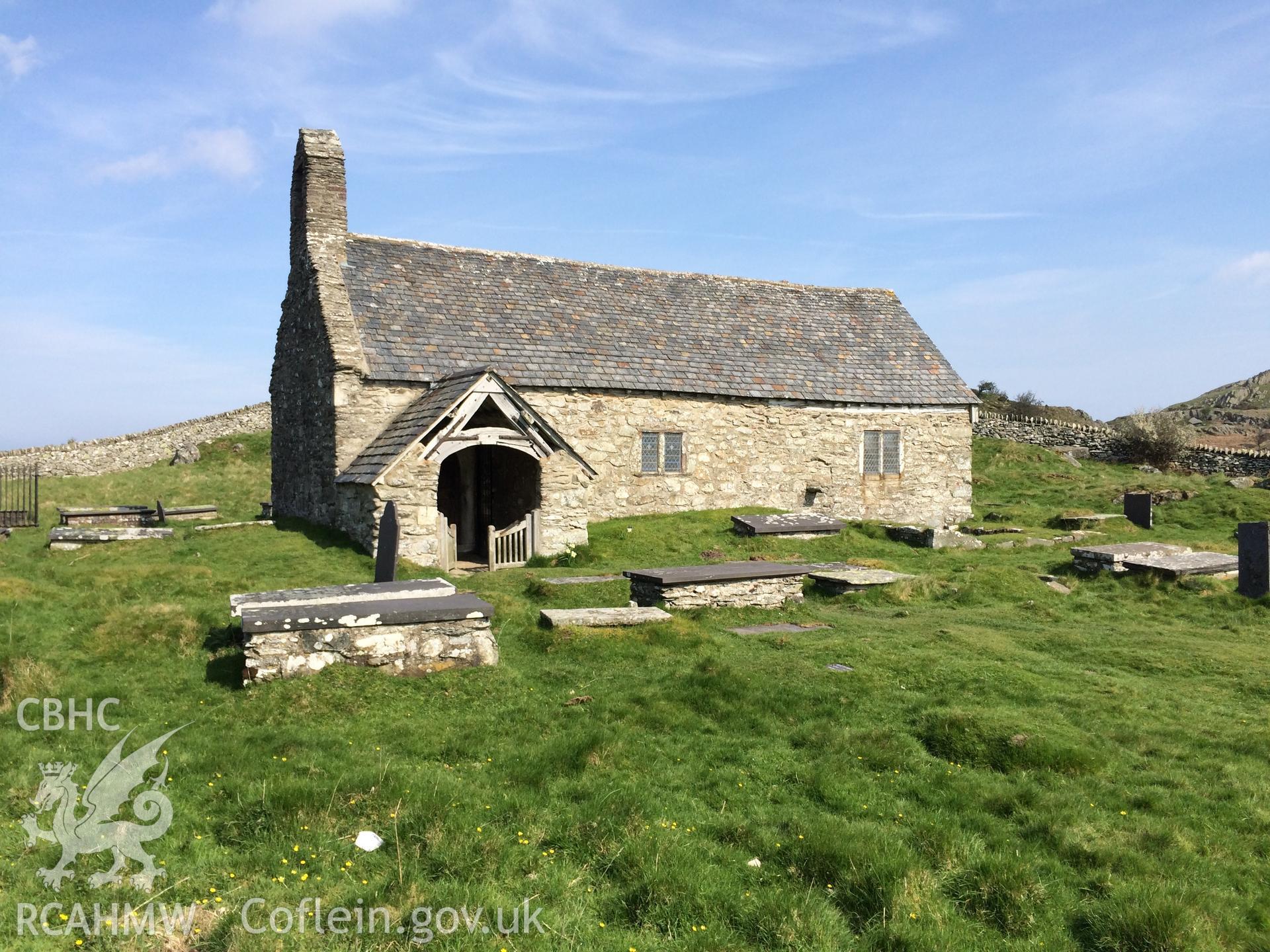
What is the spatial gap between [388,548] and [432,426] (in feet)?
16.2

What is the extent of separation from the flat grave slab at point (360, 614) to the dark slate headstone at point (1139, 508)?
21898mm

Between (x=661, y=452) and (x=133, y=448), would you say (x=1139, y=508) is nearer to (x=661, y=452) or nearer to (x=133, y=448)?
(x=661, y=452)

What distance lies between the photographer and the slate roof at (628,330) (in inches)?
927

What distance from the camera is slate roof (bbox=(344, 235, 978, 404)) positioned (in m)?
23.5

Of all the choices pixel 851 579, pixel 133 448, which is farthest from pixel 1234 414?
pixel 133 448

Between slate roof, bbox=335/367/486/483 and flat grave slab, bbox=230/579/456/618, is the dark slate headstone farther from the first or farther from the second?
flat grave slab, bbox=230/579/456/618

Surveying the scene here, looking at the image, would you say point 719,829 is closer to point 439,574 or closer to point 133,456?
point 439,574

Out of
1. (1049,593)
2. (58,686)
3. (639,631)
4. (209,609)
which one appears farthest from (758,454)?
(58,686)

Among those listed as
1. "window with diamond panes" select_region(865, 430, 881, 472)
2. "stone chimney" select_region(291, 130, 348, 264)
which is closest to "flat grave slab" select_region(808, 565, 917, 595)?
"window with diamond panes" select_region(865, 430, 881, 472)

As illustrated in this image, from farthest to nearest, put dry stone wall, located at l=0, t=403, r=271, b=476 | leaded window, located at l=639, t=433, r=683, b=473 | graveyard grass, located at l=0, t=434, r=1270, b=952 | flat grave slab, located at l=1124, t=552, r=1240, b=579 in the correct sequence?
1. dry stone wall, located at l=0, t=403, r=271, b=476
2. leaded window, located at l=639, t=433, r=683, b=473
3. flat grave slab, located at l=1124, t=552, r=1240, b=579
4. graveyard grass, located at l=0, t=434, r=1270, b=952

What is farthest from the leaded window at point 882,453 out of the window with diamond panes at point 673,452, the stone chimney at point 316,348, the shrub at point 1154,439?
the shrub at point 1154,439

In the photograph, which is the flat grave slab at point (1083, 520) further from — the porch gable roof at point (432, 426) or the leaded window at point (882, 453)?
the porch gable roof at point (432, 426)

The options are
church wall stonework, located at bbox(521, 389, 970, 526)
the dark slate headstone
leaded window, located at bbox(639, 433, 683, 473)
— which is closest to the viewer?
church wall stonework, located at bbox(521, 389, 970, 526)

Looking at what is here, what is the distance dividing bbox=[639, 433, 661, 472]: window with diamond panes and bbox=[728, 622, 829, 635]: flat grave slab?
39.9 ft
